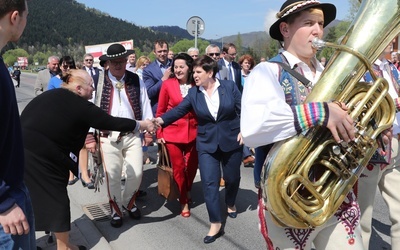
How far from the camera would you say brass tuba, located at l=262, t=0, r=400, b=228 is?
1.96 metres

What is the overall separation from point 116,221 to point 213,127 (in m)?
1.49

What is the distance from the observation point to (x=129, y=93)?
4.54 m

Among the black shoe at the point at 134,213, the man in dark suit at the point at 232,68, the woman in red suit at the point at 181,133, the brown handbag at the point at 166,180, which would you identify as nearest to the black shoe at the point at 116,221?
the black shoe at the point at 134,213

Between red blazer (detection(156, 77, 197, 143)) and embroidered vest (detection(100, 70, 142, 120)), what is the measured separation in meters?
0.30

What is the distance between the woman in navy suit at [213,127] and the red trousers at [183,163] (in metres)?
0.55

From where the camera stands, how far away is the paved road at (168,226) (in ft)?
12.7

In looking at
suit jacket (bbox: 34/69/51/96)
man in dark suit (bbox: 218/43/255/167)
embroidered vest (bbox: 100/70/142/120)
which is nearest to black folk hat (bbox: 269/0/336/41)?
embroidered vest (bbox: 100/70/142/120)

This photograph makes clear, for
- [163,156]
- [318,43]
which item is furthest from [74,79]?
[318,43]

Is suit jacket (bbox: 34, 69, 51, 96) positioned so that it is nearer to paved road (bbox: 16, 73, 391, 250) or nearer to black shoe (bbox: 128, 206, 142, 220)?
paved road (bbox: 16, 73, 391, 250)

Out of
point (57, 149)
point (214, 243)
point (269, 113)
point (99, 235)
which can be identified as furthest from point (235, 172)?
point (269, 113)

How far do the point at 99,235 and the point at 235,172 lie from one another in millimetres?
1551

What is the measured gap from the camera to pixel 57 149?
3.31 meters

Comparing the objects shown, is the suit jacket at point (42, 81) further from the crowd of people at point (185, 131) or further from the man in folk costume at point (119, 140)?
the man in folk costume at point (119, 140)

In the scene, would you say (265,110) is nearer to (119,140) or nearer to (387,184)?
(387,184)
